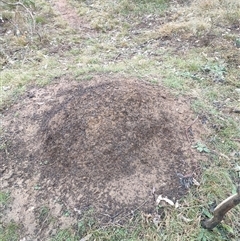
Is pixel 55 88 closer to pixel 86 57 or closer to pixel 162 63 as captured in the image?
pixel 86 57

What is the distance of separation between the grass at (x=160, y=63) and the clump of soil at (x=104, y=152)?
151mm

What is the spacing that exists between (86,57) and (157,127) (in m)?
2.27

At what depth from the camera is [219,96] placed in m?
3.57

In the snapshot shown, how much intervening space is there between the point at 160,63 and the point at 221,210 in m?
2.70

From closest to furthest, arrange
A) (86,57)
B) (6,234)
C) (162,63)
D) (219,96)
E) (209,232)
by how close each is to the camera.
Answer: (209,232)
(6,234)
(219,96)
(162,63)
(86,57)

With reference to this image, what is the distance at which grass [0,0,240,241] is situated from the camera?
7.40ft

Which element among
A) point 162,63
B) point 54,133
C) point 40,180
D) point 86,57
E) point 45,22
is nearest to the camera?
point 40,180

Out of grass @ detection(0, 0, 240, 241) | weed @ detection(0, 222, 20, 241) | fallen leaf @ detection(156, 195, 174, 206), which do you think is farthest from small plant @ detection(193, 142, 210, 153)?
weed @ detection(0, 222, 20, 241)

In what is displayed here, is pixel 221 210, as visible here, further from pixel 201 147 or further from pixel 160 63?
pixel 160 63

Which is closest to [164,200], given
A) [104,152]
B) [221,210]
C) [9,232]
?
[221,210]

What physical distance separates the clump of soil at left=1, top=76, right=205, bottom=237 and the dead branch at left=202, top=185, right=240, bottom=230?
32cm

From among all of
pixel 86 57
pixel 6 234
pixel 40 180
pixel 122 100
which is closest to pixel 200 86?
pixel 122 100

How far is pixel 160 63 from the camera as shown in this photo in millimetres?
4281

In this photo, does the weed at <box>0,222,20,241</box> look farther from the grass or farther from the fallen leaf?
the fallen leaf
